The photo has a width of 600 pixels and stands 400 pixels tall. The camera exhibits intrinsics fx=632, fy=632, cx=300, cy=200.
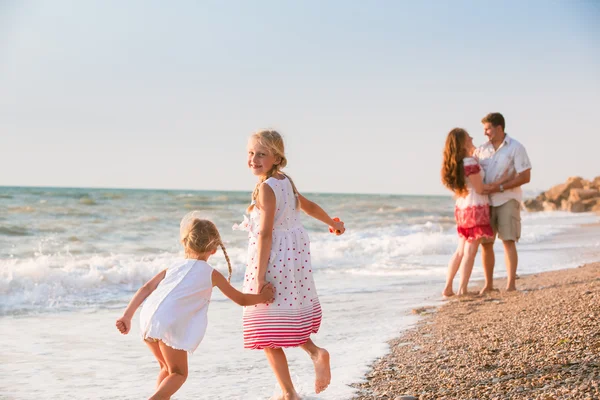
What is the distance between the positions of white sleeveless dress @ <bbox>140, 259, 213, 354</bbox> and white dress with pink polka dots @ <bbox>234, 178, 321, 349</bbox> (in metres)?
0.28

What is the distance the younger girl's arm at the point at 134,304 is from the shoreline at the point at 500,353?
1319 millimetres

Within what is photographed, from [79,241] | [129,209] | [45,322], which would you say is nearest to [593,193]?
[129,209]

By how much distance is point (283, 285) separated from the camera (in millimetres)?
3541

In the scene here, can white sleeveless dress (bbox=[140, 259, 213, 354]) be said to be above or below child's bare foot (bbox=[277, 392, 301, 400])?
above

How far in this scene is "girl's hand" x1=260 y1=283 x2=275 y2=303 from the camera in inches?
136

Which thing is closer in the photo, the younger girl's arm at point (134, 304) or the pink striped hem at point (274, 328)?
the younger girl's arm at point (134, 304)

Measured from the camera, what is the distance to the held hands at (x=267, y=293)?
3.47m

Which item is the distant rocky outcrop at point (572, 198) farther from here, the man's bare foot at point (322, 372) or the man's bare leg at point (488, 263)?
the man's bare foot at point (322, 372)

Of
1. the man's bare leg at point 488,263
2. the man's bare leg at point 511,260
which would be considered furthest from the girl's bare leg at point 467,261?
the man's bare leg at point 511,260

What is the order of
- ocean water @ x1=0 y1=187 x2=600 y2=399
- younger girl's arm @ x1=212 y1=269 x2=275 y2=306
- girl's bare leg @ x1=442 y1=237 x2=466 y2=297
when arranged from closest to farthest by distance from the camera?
1. younger girl's arm @ x1=212 y1=269 x2=275 y2=306
2. ocean water @ x1=0 y1=187 x2=600 y2=399
3. girl's bare leg @ x1=442 y1=237 x2=466 y2=297

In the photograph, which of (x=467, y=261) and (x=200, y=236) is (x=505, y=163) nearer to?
(x=467, y=261)

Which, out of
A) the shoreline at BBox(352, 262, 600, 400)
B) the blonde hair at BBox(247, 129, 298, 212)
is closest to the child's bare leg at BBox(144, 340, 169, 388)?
the blonde hair at BBox(247, 129, 298, 212)

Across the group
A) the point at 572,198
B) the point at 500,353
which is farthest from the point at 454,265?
the point at 572,198

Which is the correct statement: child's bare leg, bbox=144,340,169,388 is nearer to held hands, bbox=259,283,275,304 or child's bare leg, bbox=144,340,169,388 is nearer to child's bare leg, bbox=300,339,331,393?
held hands, bbox=259,283,275,304
